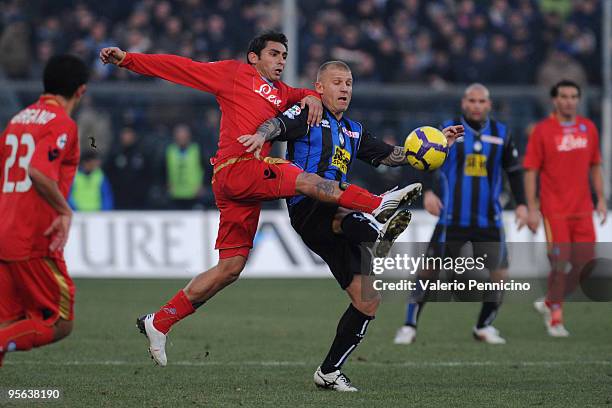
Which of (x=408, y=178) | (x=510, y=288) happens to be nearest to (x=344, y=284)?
(x=510, y=288)

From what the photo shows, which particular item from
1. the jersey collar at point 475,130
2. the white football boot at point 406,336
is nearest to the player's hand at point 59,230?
the white football boot at point 406,336

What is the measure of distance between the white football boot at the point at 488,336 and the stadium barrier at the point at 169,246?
5327 mm

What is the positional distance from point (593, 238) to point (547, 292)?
2.49ft

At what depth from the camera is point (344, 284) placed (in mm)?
7391

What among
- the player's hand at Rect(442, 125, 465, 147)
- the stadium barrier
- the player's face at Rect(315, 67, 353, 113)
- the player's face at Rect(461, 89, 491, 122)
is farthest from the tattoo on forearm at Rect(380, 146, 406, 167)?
the stadium barrier

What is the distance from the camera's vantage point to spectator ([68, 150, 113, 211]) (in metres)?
16.6

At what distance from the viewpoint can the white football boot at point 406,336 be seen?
10.1m

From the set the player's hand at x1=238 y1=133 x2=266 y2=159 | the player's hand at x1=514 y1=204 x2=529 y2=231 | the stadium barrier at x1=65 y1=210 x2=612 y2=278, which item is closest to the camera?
the player's hand at x1=238 y1=133 x2=266 y2=159

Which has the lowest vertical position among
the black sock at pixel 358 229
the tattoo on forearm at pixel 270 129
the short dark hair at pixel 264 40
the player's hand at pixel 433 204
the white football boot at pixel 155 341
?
the white football boot at pixel 155 341

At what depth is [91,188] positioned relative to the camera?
54.6 feet

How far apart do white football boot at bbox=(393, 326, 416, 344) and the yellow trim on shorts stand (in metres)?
4.34

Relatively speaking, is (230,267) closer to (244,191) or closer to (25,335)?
(244,191)

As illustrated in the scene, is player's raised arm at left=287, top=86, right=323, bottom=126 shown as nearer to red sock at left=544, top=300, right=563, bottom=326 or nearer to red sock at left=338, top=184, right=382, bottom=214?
red sock at left=338, top=184, right=382, bottom=214

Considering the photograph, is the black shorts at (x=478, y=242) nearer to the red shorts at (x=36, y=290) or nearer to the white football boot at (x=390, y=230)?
the white football boot at (x=390, y=230)
